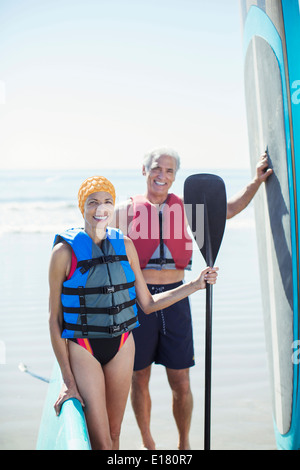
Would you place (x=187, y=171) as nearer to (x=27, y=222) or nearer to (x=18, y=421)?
(x=27, y=222)

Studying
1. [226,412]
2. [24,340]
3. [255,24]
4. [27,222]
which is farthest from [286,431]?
[27,222]

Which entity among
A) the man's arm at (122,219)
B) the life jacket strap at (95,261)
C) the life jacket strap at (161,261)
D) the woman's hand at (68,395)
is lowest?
the woman's hand at (68,395)

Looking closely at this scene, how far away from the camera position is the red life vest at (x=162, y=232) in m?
2.79

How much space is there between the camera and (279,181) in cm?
261

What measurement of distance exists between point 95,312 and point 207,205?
741 mm

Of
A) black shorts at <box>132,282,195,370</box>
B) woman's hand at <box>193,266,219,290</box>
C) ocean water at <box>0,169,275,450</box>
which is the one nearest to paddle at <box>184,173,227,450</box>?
woman's hand at <box>193,266,219,290</box>

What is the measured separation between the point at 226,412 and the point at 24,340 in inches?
84.2

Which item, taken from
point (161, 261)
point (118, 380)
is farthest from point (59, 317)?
point (161, 261)

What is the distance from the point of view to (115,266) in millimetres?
2002

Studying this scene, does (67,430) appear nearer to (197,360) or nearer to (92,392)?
(92,392)

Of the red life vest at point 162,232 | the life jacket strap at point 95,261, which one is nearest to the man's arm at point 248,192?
the red life vest at point 162,232

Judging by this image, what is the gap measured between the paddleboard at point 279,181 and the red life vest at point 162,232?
538 mm

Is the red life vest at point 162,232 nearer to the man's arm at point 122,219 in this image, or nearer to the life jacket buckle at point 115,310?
the man's arm at point 122,219

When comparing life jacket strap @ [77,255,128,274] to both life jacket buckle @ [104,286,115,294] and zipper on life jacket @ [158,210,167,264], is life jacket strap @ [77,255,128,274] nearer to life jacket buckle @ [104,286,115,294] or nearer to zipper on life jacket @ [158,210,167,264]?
life jacket buckle @ [104,286,115,294]
